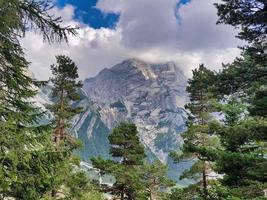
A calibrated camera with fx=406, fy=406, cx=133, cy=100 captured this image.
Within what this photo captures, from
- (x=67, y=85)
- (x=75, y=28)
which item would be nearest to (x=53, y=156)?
(x=75, y=28)

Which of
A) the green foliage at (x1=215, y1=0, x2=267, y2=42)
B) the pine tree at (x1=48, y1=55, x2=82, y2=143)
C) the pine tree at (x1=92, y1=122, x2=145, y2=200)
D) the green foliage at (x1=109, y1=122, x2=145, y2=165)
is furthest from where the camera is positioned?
the green foliage at (x1=109, y1=122, x2=145, y2=165)

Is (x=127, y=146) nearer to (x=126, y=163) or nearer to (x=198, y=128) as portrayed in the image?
(x=126, y=163)

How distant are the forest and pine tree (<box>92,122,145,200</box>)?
88 millimetres

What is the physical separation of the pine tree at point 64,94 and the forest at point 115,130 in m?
0.07

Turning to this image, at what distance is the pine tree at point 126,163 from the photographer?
3506 centimetres

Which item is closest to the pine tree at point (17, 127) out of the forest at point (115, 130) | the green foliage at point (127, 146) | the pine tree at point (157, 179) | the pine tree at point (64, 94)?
the forest at point (115, 130)

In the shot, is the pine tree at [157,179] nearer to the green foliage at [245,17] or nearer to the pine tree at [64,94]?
the pine tree at [64,94]

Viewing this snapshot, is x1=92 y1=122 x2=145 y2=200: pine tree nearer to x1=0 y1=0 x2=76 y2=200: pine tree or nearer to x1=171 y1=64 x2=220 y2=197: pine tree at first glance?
x1=171 y1=64 x2=220 y2=197: pine tree

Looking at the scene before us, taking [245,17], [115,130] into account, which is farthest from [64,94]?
[245,17]

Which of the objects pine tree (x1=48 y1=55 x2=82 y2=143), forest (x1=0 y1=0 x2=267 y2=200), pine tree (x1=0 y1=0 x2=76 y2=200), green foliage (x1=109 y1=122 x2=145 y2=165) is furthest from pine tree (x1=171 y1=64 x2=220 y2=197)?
pine tree (x1=0 y1=0 x2=76 y2=200)

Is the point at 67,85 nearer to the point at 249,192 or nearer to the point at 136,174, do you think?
the point at 136,174

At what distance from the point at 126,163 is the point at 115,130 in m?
3.28

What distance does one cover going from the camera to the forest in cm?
1075

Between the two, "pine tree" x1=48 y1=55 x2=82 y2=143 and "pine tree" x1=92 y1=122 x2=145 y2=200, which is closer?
"pine tree" x1=48 y1=55 x2=82 y2=143
